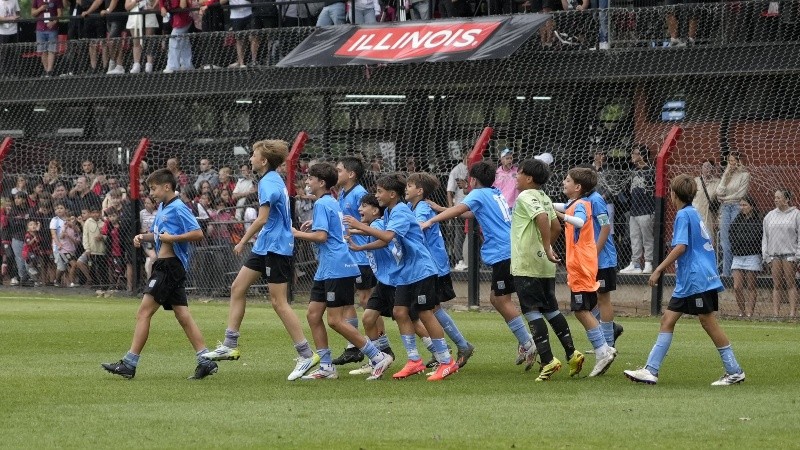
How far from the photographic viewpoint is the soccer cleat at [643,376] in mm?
11539

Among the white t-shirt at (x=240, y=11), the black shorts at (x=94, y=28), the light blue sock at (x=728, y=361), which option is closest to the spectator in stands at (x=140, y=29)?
the black shorts at (x=94, y=28)

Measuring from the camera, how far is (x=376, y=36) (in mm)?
25375

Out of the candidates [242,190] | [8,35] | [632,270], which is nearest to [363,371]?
[632,270]

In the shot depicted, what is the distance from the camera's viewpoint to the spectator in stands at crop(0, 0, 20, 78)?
30.6 m

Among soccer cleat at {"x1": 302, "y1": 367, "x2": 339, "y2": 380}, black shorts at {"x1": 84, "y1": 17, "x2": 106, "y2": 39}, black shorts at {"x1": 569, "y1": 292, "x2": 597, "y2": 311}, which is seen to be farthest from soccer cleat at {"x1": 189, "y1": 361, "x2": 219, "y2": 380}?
black shorts at {"x1": 84, "y1": 17, "x2": 106, "y2": 39}

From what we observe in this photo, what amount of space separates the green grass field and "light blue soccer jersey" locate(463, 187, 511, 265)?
110 centimetres

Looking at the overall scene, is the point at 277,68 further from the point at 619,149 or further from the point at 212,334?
the point at 212,334

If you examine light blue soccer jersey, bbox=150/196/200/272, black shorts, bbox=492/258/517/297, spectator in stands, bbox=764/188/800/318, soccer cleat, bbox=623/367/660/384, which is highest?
light blue soccer jersey, bbox=150/196/200/272

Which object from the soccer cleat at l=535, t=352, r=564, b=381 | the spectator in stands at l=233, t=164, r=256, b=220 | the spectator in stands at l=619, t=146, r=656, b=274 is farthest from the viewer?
the spectator in stands at l=233, t=164, r=256, b=220

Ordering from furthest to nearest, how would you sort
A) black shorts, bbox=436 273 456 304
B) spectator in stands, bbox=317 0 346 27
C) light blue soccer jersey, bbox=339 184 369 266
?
spectator in stands, bbox=317 0 346 27
light blue soccer jersey, bbox=339 184 369 266
black shorts, bbox=436 273 456 304

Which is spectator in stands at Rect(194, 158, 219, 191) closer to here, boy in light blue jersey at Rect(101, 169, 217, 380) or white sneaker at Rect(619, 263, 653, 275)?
white sneaker at Rect(619, 263, 653, 275)

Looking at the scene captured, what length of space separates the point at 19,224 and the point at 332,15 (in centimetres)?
709

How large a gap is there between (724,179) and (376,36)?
7.74 m

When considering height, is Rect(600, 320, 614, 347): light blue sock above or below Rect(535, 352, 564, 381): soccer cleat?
below
